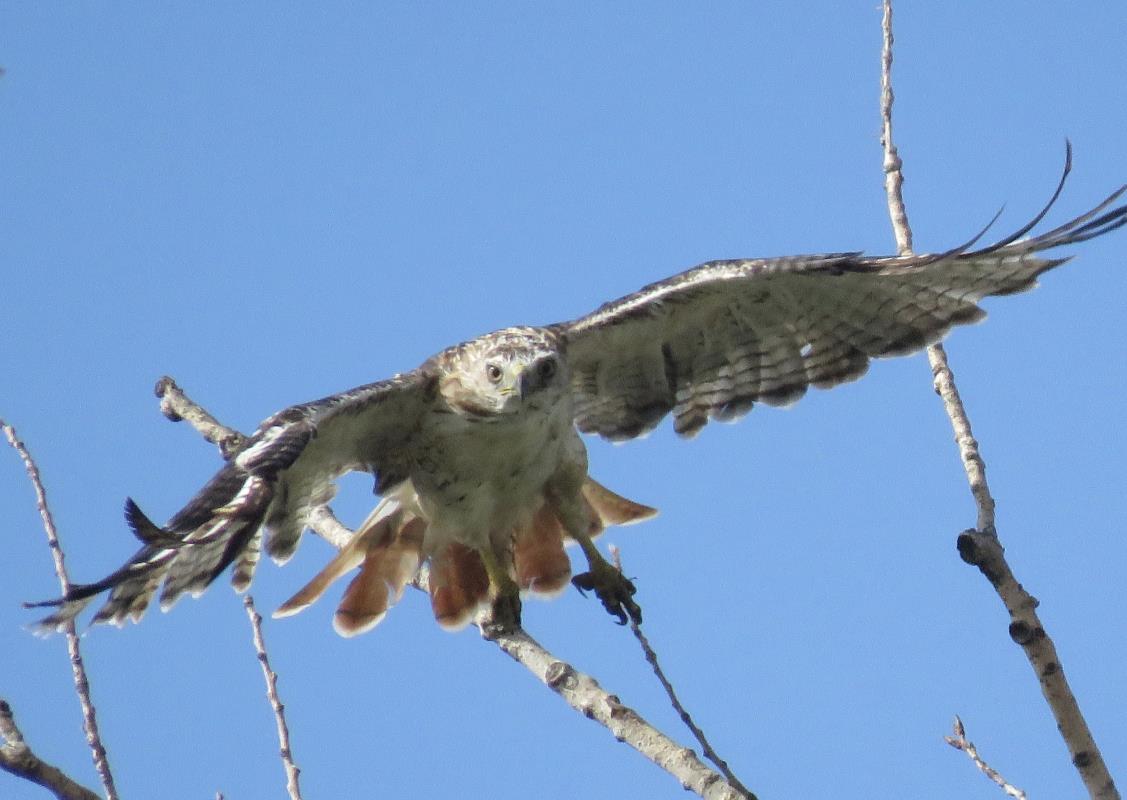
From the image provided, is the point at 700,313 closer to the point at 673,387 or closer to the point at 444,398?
the point at 673,387

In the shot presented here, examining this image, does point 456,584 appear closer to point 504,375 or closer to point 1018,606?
point 504,375

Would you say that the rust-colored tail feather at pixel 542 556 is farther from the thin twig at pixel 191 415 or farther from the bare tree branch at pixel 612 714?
the thin twig at pixel 191 415

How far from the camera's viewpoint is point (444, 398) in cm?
656

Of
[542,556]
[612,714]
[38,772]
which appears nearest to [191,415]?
[542,556]

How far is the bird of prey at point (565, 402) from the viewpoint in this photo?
6383 millimetres

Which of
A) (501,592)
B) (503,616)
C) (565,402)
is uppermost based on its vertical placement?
(565,402)

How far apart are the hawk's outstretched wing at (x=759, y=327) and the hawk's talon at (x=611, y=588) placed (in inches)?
31.1

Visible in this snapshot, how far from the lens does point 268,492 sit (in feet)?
16.7

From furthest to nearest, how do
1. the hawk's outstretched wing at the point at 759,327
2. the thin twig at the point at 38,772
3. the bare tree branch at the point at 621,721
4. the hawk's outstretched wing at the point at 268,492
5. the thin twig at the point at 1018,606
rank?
the hawk's outstretched wing at the point at 759,327 < the hawk's outstretched wing at the point at 268,492 < the bare tree branch at the point at 621,721 < the thin twig at the point at 1018,606 < the thin twig at the point at 38,772

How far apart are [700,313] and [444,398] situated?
129 cm

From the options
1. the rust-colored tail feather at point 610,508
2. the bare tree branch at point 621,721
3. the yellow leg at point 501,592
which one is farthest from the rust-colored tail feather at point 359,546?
the bare tree branch at point 621,721

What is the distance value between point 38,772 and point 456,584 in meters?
3.77

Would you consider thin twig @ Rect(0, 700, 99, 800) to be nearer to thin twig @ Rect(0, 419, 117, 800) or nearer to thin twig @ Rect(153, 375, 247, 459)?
thin twig @ Rect(0, 419, 117, 800)

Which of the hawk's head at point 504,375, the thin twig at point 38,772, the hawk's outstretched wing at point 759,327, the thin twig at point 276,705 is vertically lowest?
the thin twig at point 38,772
